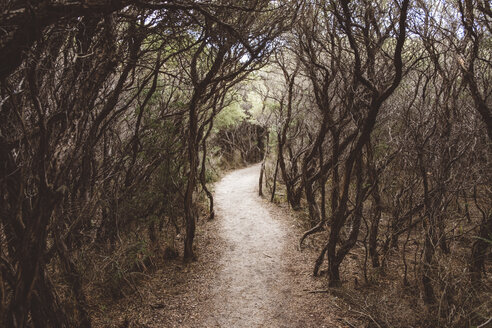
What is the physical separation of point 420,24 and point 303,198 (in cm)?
718

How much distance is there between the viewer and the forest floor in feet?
14.9

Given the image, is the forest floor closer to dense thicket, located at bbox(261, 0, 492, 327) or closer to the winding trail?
the winding trail

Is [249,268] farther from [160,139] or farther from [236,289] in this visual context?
[160,139]

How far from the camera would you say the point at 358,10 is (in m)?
5.17

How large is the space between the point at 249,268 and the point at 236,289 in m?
0.87

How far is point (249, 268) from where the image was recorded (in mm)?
6297

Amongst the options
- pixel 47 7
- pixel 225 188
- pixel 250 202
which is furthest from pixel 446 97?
pixel 225 188

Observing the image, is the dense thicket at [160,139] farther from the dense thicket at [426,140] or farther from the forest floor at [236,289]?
the forest floor at [236,289]

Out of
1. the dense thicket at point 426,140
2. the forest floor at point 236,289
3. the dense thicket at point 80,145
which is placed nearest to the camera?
the dense thicket at point 80,145

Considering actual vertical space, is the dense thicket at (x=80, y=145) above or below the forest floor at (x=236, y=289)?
above

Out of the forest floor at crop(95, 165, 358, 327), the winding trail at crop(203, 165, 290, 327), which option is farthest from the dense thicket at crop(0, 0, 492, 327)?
the winding trail at crop(203, 165, 290, 327)

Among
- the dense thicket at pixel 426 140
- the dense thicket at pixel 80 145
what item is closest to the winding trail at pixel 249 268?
the dense thicket at pixel 426 140

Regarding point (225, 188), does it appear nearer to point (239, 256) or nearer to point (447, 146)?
point (239, 256)

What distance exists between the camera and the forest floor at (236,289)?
454 centimetres
